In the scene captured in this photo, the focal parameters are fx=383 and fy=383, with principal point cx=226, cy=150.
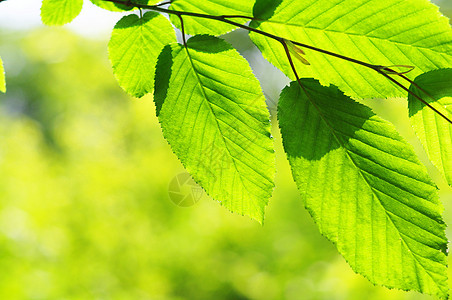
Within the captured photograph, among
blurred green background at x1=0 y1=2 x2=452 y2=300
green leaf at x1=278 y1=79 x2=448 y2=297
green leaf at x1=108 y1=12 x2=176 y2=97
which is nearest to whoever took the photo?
green leaf at x1=278 y1=79 x2=448 y2=297

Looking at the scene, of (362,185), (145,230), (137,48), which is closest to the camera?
(362,185)

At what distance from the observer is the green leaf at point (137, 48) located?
46 cm

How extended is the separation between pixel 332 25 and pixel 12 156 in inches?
234

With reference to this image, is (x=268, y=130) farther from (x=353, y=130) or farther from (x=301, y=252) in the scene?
(x=301, y=252)

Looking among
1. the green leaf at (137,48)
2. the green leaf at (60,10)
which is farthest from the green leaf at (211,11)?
the green leaf at (60,10)

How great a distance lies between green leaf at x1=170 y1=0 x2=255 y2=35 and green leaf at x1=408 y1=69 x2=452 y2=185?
0.18 metres

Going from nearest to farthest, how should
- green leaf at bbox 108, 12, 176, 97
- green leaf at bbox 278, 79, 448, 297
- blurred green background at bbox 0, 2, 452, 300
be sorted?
green leaf at bbox 278, 79, 448, 297
green leaf at bbox 108, 12, 176, 97
blurred green background at bbox 0, 2, 452, 300

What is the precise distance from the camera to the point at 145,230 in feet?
16.3

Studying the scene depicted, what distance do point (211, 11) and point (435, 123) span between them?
25 centimetres

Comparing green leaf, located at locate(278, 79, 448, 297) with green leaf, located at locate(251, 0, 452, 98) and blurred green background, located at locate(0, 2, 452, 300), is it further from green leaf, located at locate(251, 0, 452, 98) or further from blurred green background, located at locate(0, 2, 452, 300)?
blurred green background, located at locate(0, 2, 452, 300)

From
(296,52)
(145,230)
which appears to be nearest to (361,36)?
(296,52)

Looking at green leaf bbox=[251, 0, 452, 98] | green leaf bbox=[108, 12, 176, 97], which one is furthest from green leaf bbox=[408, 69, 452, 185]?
green leaf bbox=[108, 12, 176, 97]

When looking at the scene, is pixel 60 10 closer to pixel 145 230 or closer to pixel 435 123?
pixel 435 123

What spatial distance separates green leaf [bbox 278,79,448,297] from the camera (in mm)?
333
